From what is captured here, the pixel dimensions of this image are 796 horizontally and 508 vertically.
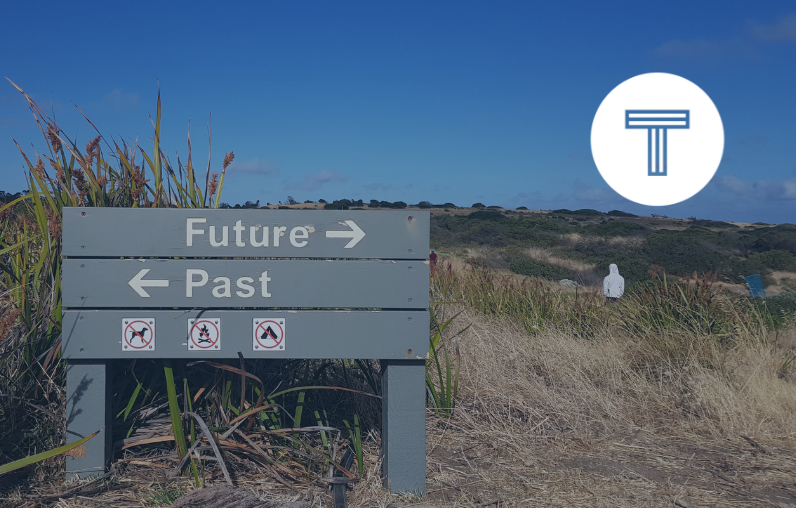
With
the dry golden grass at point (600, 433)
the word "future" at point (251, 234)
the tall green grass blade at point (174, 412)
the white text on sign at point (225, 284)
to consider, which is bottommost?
the dry golden grass at point (600, 433)

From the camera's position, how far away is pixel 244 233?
9.74 feet

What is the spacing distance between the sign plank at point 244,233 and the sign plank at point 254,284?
5 cm

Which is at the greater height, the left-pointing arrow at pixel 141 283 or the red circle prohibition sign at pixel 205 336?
the left-pointing arrow at pixel 141 283

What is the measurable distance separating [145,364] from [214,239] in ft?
3.15

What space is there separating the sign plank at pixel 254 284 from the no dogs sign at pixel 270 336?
0.29 feet

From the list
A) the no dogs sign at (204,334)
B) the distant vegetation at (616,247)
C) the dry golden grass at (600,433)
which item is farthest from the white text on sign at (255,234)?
the distant vegetation at (616,247)

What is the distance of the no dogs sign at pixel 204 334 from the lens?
295 centimetres

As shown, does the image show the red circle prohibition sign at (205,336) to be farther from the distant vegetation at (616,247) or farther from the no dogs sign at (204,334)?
the distant vegetation at (616,247)

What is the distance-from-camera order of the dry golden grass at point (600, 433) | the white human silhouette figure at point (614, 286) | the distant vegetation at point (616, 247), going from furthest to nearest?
the distant vegetation at point (616, 247) → the white human silhouette figure at point (614, 286) → the dry golden grass at point (600, 433)

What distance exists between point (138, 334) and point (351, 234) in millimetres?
1186

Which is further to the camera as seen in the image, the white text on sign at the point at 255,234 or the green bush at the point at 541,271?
the green bush at the point at 541,271

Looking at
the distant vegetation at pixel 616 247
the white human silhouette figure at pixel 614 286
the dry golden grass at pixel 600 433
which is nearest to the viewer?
the dry golden grass at pixel 600 433

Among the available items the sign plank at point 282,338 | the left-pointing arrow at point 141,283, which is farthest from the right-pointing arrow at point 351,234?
the left-pointing arrow at point 141,283

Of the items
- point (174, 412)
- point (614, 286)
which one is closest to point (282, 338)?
point (174, 412)
